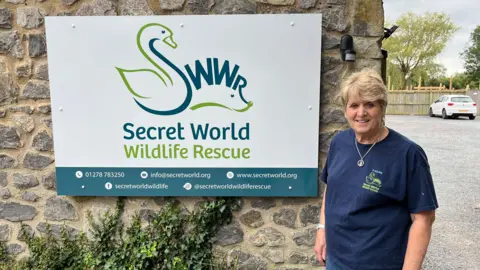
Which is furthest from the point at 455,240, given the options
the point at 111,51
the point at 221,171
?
the point at 111,51

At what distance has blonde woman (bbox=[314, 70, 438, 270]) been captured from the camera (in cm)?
161

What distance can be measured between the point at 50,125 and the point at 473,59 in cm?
3885

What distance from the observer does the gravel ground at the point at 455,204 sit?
351 cm

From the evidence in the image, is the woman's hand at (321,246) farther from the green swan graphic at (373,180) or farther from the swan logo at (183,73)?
the swan logo at (183,73)

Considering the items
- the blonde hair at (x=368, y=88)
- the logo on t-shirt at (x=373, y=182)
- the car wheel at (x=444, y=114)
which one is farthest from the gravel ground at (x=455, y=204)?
the car wheel at (x=444, y=114)

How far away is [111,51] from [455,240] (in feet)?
12.7

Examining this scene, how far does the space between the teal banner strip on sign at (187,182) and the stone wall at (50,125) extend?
0.11 m

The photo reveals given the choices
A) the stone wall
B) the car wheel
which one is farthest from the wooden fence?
A: the stone wall

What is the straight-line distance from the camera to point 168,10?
2.82m

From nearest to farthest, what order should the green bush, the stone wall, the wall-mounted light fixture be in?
the wall-mounted light fixture
the stone wall
the green bush

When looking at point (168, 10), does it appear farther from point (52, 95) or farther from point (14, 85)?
point (14, 85)

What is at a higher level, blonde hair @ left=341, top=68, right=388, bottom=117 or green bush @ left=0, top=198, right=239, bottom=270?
blonde hair @ left=341, top=68, right=388, bottom=117

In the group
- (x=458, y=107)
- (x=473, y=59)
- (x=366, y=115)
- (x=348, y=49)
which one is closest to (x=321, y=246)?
(x=366, y=115)

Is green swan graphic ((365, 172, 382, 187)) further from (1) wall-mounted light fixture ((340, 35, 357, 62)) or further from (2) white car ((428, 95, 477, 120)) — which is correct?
(2) white car ((428, 95, 477, 120))
